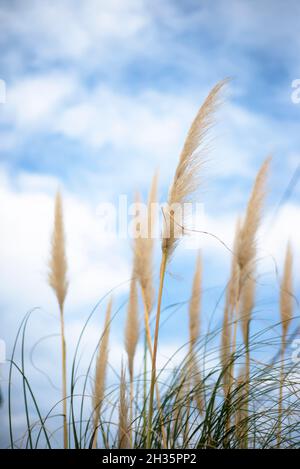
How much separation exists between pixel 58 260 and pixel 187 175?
119 centimetres

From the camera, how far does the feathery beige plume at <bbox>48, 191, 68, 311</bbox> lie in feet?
9.13

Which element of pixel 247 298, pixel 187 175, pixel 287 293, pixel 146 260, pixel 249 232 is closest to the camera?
pixel 187 175

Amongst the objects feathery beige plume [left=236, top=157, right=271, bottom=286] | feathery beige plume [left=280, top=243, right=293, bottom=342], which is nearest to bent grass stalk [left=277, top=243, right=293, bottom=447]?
feathery beige plume [left=280, top=243, right=293, bottom=342]

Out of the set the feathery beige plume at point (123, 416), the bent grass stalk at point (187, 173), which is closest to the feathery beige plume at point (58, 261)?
the feathery beige plume at point (123, 416)

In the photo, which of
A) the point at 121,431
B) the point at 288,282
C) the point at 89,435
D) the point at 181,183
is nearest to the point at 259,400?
the point at 121,431

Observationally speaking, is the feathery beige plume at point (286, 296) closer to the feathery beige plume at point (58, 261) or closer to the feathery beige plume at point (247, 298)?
the feathery beige plume at point (247, 298)

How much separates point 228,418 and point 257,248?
828 millimetres

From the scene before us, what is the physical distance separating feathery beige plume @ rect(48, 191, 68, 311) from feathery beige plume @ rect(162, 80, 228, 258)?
1067 mm

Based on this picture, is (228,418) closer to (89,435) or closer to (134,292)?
(89,435)

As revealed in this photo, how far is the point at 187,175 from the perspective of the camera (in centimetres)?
187

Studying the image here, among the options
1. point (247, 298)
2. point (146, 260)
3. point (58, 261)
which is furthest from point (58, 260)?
point (247, 298)

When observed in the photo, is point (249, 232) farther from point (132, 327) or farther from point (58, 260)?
point (58, 260)

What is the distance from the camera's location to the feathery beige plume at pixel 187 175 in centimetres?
185
